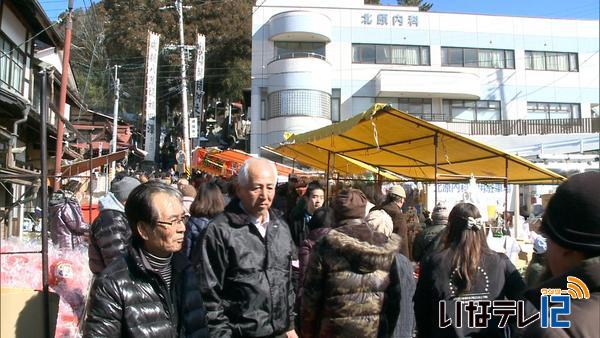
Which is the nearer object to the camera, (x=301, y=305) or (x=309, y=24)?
(x=301, y=305)

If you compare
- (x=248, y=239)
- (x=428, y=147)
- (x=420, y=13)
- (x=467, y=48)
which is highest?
(x=420, y=13)

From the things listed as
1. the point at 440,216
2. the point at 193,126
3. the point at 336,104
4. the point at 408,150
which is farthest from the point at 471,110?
the point at 440,216

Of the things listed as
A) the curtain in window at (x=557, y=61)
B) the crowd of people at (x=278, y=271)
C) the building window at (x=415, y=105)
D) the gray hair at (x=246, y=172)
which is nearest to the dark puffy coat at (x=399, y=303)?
the crowd of people at (x=278, y=271)

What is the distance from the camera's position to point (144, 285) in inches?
83.5

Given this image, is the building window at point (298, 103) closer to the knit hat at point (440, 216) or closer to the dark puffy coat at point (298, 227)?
the dark puffy coat at point (298, 227)

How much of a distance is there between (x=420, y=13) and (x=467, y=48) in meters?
3.64

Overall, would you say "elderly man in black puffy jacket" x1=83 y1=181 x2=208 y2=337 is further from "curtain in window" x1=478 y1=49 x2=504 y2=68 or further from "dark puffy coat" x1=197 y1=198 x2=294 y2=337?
"curtain in window" x1=478 y1=49 x2=504 y2=68

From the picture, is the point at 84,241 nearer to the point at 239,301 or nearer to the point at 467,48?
the point at 239,301

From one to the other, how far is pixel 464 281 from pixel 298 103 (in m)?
22.9

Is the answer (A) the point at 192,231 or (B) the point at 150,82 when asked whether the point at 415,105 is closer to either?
(B) the point at 150,82

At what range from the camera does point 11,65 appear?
40.4 feet

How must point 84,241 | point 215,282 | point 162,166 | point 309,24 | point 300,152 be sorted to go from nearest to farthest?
point 215,282 → point 84,241 → point 300,152 → point 309,24 → point 162,166

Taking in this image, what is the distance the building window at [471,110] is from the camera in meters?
28.3

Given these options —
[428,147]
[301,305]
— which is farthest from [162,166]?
[301,305]
